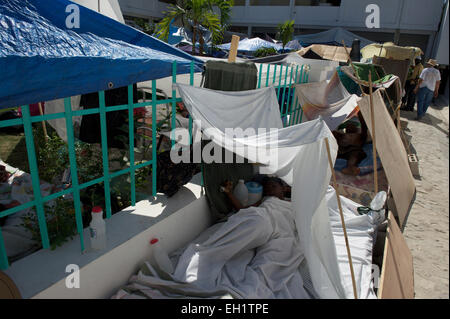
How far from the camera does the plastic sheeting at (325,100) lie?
14.8 ft

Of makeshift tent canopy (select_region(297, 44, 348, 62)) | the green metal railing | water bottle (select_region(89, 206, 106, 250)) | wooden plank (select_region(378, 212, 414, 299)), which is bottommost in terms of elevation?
wooden plank (select_region(378, 212, 414, 299))

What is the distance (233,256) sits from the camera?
2.55 meters

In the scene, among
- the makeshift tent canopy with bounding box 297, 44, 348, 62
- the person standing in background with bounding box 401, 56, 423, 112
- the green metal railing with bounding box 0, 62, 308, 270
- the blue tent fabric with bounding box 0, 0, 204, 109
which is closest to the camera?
the blue tent fabric with bounding box 0, 0, 204, 109

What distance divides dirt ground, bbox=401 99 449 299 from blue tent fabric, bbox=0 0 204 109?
3032mm

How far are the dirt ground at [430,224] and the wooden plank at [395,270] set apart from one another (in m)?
0.18

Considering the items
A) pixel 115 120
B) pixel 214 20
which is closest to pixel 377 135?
pixel 115 120

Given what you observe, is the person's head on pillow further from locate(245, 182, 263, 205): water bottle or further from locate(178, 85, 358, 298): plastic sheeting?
locate(178, 85, 358, 298): plastic sheeting

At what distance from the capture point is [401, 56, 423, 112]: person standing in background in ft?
31.0

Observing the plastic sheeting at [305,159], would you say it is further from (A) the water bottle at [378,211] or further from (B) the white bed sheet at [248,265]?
(A) the water bottle at [378,211]

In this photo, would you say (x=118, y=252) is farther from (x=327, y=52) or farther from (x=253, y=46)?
(x=253, y=46)

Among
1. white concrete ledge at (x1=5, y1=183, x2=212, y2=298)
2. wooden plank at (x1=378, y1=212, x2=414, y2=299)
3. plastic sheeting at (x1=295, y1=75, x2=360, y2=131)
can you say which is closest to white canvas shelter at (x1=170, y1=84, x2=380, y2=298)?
wooden plank at (x1=378, y1=212, x2=414, y2=299)
